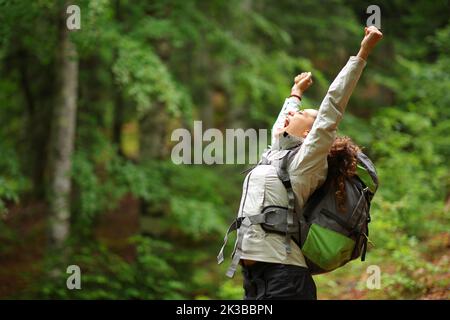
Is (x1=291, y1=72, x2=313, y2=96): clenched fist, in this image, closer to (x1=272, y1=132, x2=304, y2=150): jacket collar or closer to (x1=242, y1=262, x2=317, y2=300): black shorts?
(x1=272, y1=132, x2=304, y2=150): jacket collar

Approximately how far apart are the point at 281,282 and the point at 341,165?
934 mm

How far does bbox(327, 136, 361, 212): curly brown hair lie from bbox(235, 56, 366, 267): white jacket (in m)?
0.11

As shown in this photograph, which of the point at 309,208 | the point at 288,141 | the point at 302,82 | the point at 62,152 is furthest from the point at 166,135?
the point at 309,208

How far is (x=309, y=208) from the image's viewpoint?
408cm

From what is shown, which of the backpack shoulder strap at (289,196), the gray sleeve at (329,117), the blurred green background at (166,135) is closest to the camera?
the gray sleeve at (329,117)

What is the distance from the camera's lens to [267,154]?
14.6 feet

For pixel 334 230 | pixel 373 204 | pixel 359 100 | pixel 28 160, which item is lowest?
pixel 334 230

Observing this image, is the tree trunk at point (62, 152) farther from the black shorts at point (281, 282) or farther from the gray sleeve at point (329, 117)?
the gray sleeve at point (329, 117)

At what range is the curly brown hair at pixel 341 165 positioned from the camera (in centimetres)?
399

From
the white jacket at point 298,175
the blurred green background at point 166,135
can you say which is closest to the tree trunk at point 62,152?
the blurred green background at point 166,135

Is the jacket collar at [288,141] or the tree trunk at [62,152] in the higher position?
the tree trunk at [62,152]

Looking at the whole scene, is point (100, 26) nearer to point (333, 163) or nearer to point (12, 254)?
point (333, 163)

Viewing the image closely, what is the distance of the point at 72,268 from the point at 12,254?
618 cm
